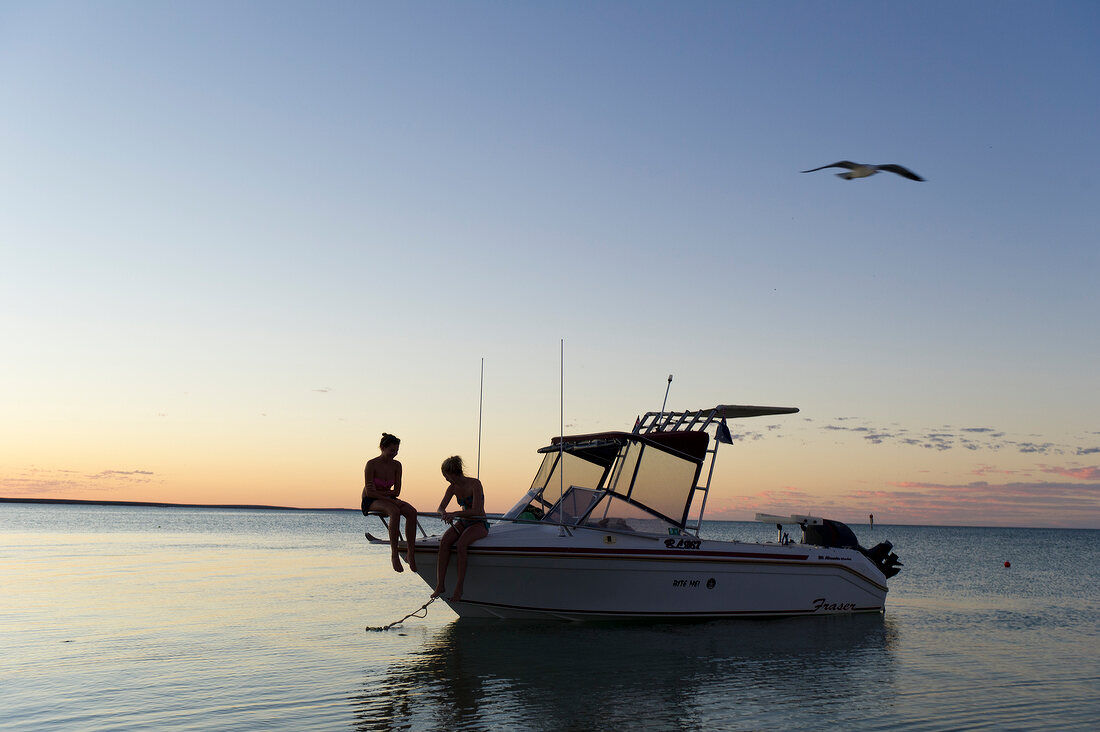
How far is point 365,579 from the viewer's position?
2455cm

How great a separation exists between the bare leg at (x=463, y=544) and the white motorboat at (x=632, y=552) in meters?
0.11

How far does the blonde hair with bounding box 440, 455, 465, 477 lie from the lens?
39.0 feet

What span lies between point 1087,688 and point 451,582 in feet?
27.7

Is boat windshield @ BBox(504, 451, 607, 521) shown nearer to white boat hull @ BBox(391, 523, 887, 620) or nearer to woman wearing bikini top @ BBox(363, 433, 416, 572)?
white boat hull @ BBox(391, 523, 887, 620)

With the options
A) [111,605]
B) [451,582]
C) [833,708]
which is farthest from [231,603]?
[833,708]

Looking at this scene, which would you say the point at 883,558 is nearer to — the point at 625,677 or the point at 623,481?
the point at 623,481

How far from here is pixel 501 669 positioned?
10273 mm

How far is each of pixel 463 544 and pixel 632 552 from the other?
8.72 ft

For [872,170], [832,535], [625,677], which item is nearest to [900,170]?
[872,170]

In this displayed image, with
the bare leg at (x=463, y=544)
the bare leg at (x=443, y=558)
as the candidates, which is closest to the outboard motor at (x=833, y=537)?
the bare leg at (x=463, y=544)

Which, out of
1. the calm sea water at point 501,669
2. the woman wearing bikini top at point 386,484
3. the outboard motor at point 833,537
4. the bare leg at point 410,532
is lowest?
the calm sea water at point 501,669

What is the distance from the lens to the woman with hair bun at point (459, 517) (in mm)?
11953

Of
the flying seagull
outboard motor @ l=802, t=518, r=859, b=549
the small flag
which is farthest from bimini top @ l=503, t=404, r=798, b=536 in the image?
the flying seagull

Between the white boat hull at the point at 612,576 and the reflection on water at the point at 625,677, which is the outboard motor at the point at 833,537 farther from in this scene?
the reflection on water at the point at 625,677
